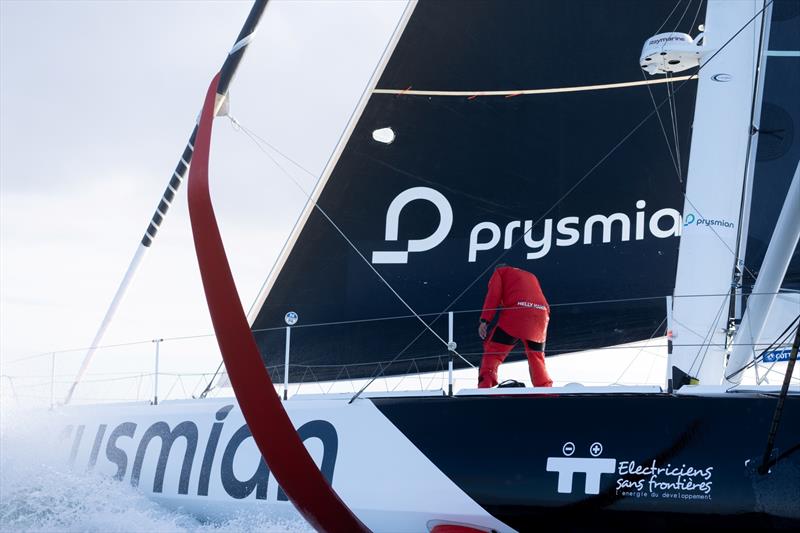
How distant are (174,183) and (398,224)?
1566mm

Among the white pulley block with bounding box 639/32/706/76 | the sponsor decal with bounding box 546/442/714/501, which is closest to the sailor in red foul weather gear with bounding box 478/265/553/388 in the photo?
the sponsor decal with bounding box 546/442/714/501

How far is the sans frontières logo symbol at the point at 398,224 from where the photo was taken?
7.23 meters

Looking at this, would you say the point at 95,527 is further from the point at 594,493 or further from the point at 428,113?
the point at 428,113

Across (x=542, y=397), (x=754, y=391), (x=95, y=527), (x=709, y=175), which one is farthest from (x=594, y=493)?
(x=95, y=527)

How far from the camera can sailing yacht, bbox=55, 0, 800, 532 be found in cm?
420

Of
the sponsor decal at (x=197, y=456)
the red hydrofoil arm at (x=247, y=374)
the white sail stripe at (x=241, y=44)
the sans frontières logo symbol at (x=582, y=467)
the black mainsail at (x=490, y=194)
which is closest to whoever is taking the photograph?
the red hydrofoil arm at (x=247, y=374)

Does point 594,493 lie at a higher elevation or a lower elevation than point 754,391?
lower

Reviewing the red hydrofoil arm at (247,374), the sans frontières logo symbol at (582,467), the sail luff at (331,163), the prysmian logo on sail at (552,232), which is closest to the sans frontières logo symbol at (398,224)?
the prysmian logo on sail at (552,232)

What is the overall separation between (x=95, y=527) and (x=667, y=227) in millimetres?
4142

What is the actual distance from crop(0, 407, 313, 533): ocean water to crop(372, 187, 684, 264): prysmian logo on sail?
235 cm

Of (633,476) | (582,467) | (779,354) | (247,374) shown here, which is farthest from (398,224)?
(247,374)

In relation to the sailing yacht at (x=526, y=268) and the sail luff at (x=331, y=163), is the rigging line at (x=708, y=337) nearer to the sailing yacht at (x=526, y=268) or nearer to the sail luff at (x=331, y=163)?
the sailing yacht at (x=526, y=268)

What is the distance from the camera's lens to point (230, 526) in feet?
17.2

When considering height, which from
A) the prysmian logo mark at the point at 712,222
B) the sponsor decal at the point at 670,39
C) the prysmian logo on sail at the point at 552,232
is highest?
the sponsor decal at the point at 670,39
